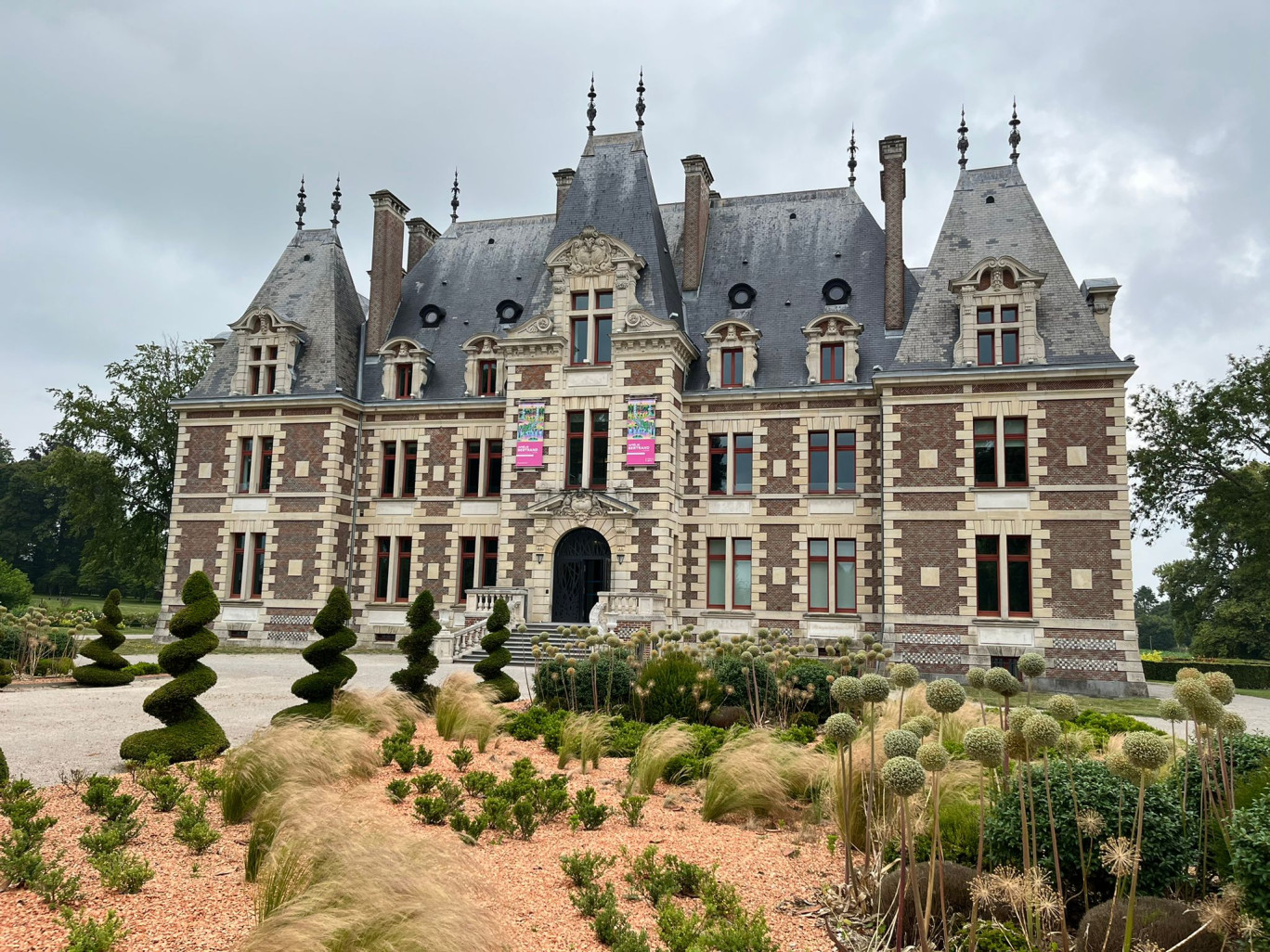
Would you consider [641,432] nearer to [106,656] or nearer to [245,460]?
[245,460]

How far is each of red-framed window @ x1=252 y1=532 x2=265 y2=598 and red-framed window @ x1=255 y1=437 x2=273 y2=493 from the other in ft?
5.07

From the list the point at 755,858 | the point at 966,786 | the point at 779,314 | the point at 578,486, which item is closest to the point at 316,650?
the point at 755,858

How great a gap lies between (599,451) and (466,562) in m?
5.90

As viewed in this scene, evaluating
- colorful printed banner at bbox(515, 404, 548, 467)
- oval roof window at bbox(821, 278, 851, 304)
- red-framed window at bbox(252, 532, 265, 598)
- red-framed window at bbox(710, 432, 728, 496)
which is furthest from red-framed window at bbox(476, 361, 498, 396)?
oval roof window at bbox(821, 278, 851, 304)

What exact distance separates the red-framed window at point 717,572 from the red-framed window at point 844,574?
10.2 feet

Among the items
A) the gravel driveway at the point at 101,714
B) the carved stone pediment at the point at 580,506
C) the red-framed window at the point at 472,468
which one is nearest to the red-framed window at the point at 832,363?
the carved stone pediment at the point at 580,506

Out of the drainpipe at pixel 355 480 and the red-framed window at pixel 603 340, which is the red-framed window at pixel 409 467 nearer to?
the drainpipe at pixel 355 480

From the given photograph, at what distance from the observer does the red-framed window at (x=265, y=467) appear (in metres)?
28.3

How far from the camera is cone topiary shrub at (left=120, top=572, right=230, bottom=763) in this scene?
9164 mm

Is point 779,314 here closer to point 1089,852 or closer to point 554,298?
point 554,298

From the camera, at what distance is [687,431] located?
26.3m

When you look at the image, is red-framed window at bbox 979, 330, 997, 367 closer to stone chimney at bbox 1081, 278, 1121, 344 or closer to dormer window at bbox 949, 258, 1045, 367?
dormer window at bbox 949, 258, 1045, 367

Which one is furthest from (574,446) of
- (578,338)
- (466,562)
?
(466,562)

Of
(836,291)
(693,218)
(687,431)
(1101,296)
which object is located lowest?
(687,431)
